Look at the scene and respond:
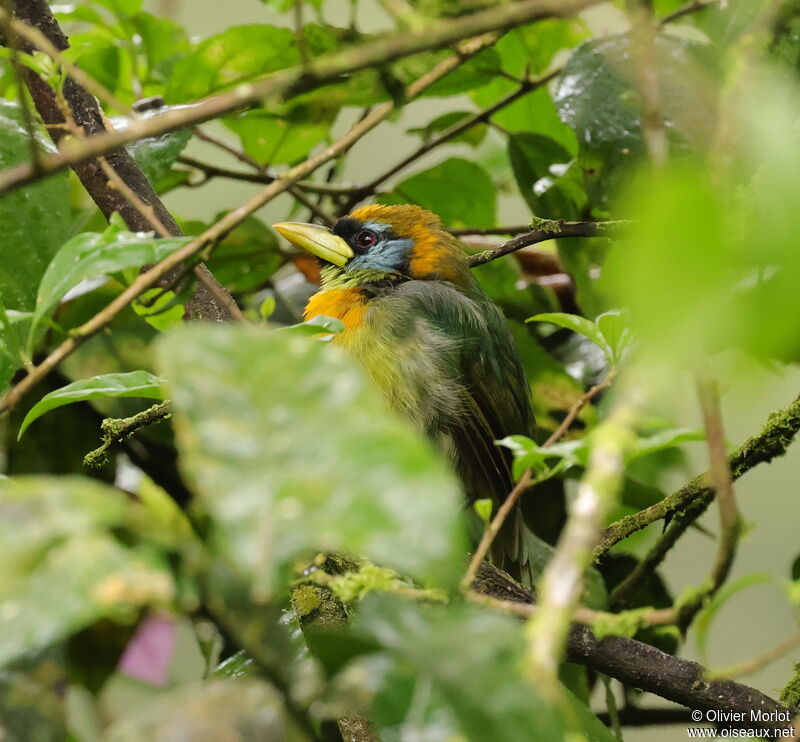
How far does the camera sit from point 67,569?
1.56 ft

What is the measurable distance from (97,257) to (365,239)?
185 centimetres

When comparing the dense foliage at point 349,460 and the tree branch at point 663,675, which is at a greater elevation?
the dense foliage at point 349,460

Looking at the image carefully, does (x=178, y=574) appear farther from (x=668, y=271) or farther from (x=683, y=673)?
(x=683, y=673)

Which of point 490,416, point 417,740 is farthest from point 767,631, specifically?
point 417,740

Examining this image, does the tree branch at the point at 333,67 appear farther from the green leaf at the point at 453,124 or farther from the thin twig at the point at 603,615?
the green leaf at the point at 453,124

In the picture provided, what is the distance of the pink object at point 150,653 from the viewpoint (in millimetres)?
1495

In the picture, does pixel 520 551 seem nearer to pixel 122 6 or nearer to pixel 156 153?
pixel 156 153

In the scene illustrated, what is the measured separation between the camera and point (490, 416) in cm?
220

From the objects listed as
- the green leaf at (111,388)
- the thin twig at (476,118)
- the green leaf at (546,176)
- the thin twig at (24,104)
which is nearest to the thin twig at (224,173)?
the thin twig at (476,118)

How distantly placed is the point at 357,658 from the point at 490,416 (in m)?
1.65

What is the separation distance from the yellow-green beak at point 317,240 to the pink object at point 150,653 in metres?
1.12

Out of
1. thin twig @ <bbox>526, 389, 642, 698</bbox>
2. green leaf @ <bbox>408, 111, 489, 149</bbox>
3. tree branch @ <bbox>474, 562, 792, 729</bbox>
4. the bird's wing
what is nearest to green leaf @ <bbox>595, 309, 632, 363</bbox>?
tree branch @ <bbox>474, 562, 792, 729</bbox>

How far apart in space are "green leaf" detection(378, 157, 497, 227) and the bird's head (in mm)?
123

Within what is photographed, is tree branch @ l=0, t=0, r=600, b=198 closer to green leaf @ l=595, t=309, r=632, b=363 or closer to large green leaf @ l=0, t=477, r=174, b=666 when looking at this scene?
large green leaf @ l=0, t=477, r=174, b=666
